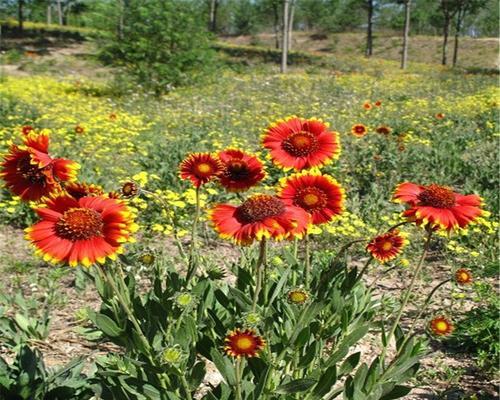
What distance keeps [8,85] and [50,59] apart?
8.79 m

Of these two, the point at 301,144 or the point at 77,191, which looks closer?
the point at 77,191

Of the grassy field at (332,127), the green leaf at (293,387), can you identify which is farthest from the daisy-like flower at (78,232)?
the green leaf at (293,387)

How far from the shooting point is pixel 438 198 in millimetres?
1651

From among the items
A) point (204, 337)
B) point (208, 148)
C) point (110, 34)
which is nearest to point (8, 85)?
point (110, 34)

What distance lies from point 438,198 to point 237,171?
0.69m

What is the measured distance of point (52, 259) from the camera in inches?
51.4

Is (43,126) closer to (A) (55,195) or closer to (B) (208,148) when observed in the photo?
(B) (208,148)

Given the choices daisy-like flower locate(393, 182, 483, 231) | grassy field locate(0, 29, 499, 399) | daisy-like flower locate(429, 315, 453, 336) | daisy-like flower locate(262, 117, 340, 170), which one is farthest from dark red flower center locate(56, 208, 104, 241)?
daisy-like flower locate(429, 315, 453, 336)

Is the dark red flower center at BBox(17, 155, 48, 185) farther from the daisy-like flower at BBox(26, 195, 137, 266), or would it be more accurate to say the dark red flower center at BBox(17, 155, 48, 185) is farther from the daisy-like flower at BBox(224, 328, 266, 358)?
the daisy-like flower at BBox(224, 328, 266, 358)

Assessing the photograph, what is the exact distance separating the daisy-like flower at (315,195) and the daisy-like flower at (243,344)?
1.50ft

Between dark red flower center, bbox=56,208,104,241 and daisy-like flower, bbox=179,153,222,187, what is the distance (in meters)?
0.46

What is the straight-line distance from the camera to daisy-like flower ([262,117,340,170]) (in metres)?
1.93

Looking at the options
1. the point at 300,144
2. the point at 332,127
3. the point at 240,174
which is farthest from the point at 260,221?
the point at 332,127

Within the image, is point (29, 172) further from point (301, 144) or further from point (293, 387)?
point (293, 387)
